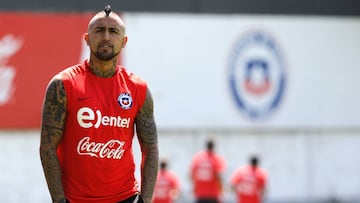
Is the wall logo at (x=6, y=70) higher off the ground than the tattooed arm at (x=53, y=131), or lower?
higher

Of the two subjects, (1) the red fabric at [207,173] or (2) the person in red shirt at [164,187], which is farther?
(1) the red fabric at [207,173]

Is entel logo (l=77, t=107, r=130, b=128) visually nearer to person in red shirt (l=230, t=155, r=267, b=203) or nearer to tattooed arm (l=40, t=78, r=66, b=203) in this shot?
tattooed arm (l=40, t=78, r=66, b=203)

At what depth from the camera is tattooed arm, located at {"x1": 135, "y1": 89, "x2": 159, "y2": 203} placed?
635cm

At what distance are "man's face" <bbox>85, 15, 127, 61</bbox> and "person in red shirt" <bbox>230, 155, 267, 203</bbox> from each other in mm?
12606

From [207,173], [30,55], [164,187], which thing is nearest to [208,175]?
[207,173]

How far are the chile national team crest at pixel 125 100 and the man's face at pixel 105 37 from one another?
9.6 inches

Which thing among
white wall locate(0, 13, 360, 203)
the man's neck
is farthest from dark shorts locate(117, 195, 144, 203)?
white wall locate(0, 13, 360, 203)

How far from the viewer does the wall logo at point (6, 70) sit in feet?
69.5

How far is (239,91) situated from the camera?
23344mm

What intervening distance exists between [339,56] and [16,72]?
7798mm

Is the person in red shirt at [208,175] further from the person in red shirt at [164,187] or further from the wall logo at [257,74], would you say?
the wall logo at [257,74]

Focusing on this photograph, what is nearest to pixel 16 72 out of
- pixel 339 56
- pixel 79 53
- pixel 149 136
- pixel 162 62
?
pixel 79 53

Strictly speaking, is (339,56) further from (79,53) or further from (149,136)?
(149,136)

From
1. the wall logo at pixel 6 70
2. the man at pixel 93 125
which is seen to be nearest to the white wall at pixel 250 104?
the wall logo at pixel 6 70
